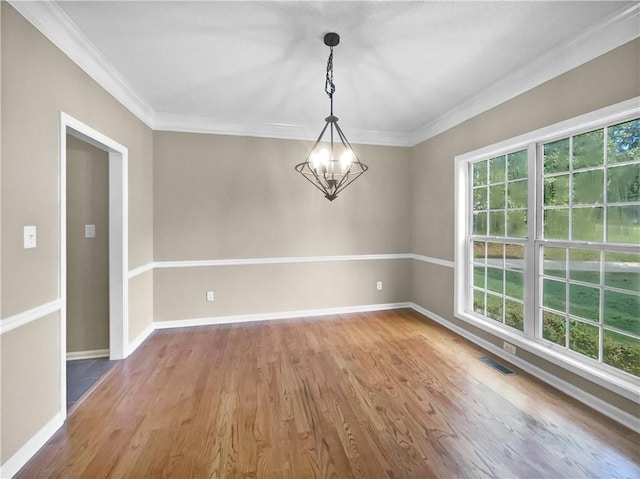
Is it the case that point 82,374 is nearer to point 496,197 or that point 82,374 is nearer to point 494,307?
point 494,307

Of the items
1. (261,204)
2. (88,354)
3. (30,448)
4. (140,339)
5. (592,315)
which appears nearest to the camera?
(30,448)

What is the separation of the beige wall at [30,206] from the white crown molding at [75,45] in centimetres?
5

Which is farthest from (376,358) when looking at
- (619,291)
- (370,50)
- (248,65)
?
(248,65)

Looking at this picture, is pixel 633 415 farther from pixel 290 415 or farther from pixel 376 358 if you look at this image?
pixel 290 415

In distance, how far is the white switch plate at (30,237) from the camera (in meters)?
1.62

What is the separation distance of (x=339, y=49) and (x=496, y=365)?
3122 mm

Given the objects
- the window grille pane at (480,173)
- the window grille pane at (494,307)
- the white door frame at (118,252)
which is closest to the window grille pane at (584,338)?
the window grille pane at (494,307)

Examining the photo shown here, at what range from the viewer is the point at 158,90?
291 cm

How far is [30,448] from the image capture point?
1628 mm

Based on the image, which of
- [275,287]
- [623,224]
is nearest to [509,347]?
[623,224]

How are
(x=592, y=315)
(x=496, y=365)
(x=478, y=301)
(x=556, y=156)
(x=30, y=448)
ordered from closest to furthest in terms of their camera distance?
(x=30, y=448) → (x=592, y=315) → (x=556, y=156) → (x=496, y=365) → (x=478, y=301)

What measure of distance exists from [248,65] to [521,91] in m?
2.47

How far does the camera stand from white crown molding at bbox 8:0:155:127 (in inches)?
65.3

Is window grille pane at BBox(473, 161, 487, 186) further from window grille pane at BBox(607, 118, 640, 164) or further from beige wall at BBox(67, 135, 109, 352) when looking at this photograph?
beige wall at BBox(67, 135, 109, 352)
